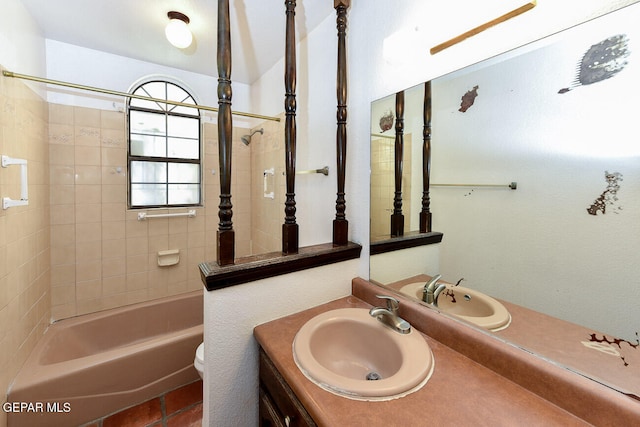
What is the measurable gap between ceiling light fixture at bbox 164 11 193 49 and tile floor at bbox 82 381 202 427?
228 cm

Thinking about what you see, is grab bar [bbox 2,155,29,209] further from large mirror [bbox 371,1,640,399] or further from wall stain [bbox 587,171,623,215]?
wall stain [bbox 587,171,623,215]

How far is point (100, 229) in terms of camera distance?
2062 mm

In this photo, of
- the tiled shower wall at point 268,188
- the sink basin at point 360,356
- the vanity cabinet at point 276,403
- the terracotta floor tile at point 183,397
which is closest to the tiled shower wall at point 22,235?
the terracotta floor tile at point 183,397

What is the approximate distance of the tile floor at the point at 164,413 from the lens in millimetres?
1438

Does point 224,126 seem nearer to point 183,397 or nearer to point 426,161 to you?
point 426,161

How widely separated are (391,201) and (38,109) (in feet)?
7.99

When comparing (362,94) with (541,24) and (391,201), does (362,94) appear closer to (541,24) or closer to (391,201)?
(391,201)

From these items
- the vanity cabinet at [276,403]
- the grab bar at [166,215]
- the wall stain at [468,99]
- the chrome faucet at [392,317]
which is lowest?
the vanity cabinet at [276,403]

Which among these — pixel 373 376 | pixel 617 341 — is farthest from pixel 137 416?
pixel 617 341

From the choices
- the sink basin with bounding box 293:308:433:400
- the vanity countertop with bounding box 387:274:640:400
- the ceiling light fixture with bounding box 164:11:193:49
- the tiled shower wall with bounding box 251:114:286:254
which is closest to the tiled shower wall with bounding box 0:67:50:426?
the ceiling light fixture with bounding box 164:11:193:49

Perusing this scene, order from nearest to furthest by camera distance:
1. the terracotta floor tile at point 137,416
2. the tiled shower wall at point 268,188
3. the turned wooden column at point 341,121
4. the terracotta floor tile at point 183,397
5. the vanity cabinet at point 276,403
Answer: the vanity cabinet at point 276,403, the turned wooden column at point 341,121, the terracotta floor tile at point 137,416, the terracotta floor tile at point 183,397, the tiled shower wall at point 268,188

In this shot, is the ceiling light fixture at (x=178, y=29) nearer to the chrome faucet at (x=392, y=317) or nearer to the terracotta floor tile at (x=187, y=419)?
the chrome faucet at (x=392, y=317)

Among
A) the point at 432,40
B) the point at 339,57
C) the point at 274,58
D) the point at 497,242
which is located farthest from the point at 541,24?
the point at 274,58

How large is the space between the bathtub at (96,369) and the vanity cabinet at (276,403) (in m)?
1.05
